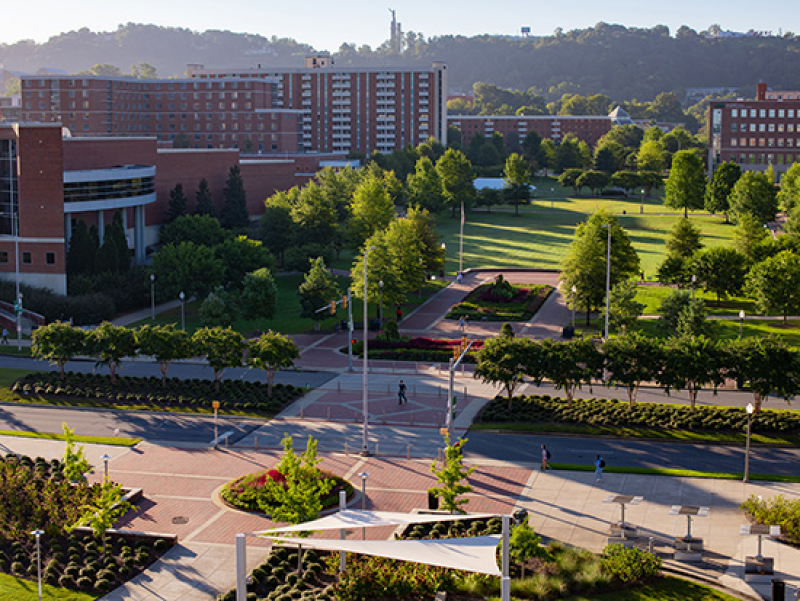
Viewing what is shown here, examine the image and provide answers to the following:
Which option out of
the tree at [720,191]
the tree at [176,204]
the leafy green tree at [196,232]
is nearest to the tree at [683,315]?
the leafy green tree at [196,232]

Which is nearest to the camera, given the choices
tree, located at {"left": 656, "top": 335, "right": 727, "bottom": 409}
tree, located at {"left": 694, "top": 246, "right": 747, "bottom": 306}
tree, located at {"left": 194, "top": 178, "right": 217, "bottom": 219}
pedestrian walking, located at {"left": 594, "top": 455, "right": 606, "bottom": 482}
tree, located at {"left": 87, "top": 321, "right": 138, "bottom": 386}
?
pedestrian walking, located at {"left": 594, "top": 455, "right": 606, "bottom": 482}

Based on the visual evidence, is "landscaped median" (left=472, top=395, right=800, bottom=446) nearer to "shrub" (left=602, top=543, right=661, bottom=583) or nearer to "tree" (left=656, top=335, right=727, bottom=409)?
"tree" (left=656, top=335, right=727, bottom=409)

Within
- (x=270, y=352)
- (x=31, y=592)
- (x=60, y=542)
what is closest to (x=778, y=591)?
(x=31, y=592)

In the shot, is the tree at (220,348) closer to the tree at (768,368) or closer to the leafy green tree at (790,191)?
the tree at (768,368)

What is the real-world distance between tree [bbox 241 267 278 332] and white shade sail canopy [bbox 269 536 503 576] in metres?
44.1

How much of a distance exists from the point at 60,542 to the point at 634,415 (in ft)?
91.9

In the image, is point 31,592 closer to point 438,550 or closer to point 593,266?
point 438,550

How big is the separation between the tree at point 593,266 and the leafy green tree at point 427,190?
60.5 metres

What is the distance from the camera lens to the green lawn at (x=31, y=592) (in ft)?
106

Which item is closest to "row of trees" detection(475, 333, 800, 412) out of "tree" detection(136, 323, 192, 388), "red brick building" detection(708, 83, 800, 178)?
"tree" detection(136, 323, 192, 388)

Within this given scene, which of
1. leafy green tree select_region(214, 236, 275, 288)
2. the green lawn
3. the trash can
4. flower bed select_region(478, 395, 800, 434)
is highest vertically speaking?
leafy green tree select_region(214, 236, 275, 288)

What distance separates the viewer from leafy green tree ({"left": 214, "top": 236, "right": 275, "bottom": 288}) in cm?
8369

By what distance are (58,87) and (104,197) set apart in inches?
3840

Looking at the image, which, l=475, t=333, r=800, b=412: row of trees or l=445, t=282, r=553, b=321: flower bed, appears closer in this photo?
l=475, t=333, r=800, b=412: row of trees
